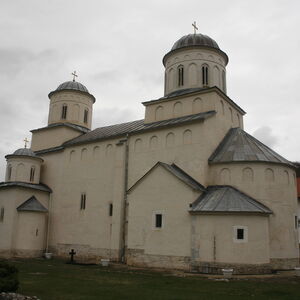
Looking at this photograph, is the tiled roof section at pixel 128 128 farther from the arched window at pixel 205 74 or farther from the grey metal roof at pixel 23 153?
the arched window at pixel 205 74

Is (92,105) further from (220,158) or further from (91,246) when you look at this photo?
(220,158)

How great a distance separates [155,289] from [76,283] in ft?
11.9

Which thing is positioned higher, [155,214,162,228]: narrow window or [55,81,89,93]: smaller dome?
[55,81,89,93]: smaller dome

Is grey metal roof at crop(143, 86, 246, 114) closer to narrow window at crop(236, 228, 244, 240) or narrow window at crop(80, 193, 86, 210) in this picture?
narrow window at crop(80, 193, 86, 210)

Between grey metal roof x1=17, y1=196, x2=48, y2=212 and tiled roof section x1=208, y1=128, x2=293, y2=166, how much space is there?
14688 millimetres

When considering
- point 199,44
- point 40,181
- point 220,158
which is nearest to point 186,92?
point 199,44

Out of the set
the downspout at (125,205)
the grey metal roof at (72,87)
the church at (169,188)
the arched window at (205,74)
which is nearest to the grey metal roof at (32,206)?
the church at (169,188)

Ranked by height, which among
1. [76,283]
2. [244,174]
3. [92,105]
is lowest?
[76,283]

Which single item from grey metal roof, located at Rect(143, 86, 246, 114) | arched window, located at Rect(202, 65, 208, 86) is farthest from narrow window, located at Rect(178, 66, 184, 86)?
arched window, located at Rect(202, 65, 208, 86)

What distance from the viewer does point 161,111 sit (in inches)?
1049

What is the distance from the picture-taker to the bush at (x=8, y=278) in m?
11.1

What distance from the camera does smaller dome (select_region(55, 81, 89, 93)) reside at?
118ft

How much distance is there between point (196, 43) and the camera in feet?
92.0

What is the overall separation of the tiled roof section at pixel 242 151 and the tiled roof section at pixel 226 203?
2.02 metres
